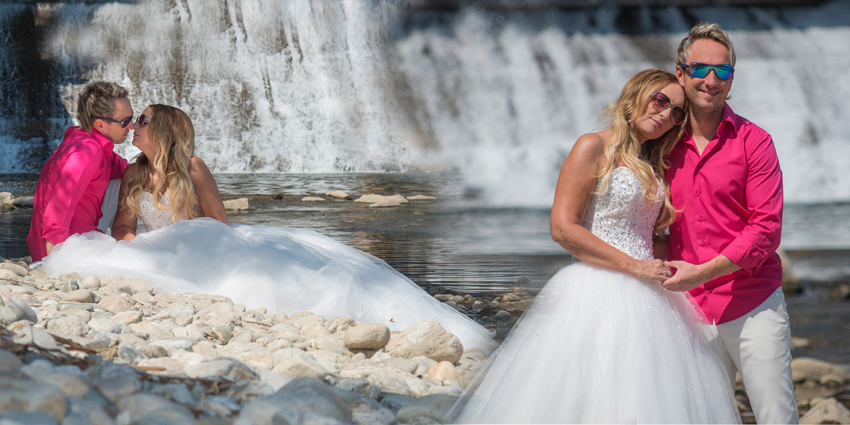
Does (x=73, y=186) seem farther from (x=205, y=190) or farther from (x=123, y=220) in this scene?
(x=205, y=190)

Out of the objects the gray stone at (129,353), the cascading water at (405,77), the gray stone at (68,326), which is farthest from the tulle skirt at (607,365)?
the cascading water at (405,77)

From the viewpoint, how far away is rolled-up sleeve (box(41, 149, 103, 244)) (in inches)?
106

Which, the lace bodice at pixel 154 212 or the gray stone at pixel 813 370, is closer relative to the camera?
the gray stone at pixel 813 370

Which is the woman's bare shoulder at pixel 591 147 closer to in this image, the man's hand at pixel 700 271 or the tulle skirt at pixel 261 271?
the man's hand at pixel 700 271

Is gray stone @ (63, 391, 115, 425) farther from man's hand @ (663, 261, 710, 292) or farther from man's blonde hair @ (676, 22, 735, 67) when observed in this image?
man's blonde hair @ (676, 22, 735, 67)

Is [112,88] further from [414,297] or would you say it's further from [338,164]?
[338,164]

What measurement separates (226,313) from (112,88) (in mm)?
1321

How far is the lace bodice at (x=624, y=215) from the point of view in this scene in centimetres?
152

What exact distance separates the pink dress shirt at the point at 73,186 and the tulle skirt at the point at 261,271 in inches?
4.0

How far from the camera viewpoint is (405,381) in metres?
1.70

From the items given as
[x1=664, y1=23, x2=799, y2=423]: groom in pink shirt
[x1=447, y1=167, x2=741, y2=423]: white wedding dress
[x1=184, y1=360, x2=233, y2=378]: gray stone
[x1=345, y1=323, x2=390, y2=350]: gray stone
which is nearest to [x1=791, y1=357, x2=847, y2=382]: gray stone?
[x1=664, y1=23, x2=799, y2=423]: groom in pink shirt

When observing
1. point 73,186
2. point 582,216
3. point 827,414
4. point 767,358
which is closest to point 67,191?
point 73,186

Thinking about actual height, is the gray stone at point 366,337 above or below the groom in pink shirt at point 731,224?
below

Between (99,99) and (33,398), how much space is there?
6.48ft
